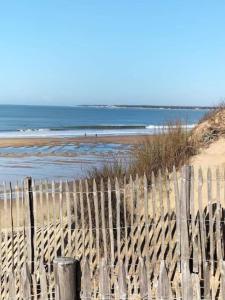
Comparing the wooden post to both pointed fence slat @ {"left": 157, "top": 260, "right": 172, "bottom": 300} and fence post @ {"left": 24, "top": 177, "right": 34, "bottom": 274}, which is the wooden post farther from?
pointed fence slat @ {"left": 157, "top": 260, "right": 172, "bottom": 300}

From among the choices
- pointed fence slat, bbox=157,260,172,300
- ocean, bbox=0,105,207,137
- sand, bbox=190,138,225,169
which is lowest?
ocean, bbox=0,105,207,137

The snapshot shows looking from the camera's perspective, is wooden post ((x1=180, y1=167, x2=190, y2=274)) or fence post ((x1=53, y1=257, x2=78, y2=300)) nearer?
fence post ((x1=53, y1=257, x2=78, y2=300))

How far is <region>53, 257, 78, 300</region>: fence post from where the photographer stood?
338 cm

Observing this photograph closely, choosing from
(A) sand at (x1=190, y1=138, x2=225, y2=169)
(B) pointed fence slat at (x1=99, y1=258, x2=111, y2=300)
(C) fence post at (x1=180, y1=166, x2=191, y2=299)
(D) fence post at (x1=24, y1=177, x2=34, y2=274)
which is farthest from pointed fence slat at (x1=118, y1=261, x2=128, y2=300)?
(A) sand at (x1=190, y1=138, x2=225, y2=169)

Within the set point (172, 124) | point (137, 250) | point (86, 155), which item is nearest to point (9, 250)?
point (137, 250)

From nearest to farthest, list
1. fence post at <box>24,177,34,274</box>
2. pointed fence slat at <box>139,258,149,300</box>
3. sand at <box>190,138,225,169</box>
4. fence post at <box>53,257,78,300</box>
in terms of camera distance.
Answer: fence post at <box>53,257,78,300</box> < pointed fence slat at <box>139,258,149,300</box> < fence post at <box>24,177,34,274</box> < sand at <box>190,138,225,169</box>

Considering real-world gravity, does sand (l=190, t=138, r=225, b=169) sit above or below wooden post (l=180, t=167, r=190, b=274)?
above

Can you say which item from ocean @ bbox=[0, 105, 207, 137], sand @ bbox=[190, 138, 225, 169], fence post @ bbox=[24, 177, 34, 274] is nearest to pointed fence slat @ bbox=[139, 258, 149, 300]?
fence post @ bbox=[24, 177, 34, 274]

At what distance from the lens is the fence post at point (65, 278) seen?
3381mm

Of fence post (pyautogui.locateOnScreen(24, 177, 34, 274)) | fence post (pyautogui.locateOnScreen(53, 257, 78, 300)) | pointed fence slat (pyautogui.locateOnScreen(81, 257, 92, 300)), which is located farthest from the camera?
fence post (pyautogui.locateOnScreen(24, 177, 34, 274))

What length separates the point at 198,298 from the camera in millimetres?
3664

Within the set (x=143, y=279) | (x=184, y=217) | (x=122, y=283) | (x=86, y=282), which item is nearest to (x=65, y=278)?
(x=86, y=282)

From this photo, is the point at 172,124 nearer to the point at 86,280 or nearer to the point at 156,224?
the point at 156,224

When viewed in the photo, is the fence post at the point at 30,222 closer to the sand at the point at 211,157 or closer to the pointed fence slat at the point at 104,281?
the pointed fence slat at the point at 104,281
